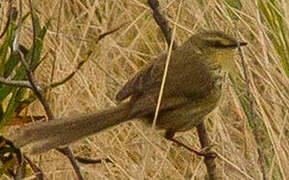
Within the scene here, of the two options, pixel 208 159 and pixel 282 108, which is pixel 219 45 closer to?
pixel 208 159

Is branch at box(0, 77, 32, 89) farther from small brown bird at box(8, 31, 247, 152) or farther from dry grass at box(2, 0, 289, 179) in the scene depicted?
dry grass at box(2, 0, 289, 179)

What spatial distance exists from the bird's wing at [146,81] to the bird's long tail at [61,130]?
140 millimetres

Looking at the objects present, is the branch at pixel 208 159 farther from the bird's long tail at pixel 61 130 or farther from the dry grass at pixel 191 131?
the dry grass at pixel 191 131

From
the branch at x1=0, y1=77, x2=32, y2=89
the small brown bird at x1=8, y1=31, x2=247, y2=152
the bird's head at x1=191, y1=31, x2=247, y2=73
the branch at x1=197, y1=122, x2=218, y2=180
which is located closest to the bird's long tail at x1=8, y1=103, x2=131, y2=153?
the small brown bird at x1=8, y1=31, x2=247, y2=152

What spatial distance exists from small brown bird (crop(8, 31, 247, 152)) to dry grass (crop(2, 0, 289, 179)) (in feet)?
0.64

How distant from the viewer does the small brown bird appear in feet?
7.18

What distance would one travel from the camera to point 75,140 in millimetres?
1962

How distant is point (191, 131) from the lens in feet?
9.71

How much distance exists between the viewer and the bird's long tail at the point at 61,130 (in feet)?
6.21

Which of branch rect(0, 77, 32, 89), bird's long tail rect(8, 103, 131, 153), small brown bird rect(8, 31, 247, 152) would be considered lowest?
small brown bird rect(8, 31, 247, 152)

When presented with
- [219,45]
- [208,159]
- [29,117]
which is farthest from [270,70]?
[29,117]

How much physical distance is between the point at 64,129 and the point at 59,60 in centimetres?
106

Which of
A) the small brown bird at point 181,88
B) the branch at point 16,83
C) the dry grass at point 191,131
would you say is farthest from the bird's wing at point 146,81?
the branch at point 16,83

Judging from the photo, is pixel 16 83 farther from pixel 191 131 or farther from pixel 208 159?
pixel 191 131
